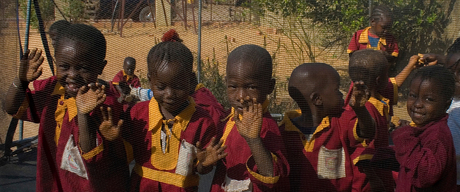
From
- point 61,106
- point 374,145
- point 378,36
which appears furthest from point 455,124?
point 61,106

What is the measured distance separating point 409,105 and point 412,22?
0.58 metres

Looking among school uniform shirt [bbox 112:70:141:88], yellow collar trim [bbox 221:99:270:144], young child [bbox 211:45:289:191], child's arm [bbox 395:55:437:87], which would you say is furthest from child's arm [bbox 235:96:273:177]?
school uniform shirt [bbox 112:70:141:88]

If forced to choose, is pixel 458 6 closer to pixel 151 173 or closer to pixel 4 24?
pixel 151 173

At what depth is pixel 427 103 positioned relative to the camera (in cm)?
188

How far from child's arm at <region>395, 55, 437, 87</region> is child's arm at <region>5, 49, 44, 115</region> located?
1.96m

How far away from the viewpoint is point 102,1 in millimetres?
2580

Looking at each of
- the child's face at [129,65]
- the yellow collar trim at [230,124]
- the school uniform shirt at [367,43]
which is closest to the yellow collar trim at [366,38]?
the school uniform shirt at [367,43]

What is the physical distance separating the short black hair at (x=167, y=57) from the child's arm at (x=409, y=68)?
1.26m

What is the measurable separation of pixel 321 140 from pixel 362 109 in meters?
0.28

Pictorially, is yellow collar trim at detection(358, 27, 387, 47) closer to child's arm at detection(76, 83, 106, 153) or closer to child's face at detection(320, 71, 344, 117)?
child's face at detection(320, 71, 344, 117)

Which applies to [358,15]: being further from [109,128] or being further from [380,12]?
[109,128]

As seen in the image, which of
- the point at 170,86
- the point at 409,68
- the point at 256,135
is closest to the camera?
the point at 256,135

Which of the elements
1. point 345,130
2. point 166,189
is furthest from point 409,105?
point 166,189

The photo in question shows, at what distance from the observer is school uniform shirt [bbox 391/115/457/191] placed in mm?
1747
